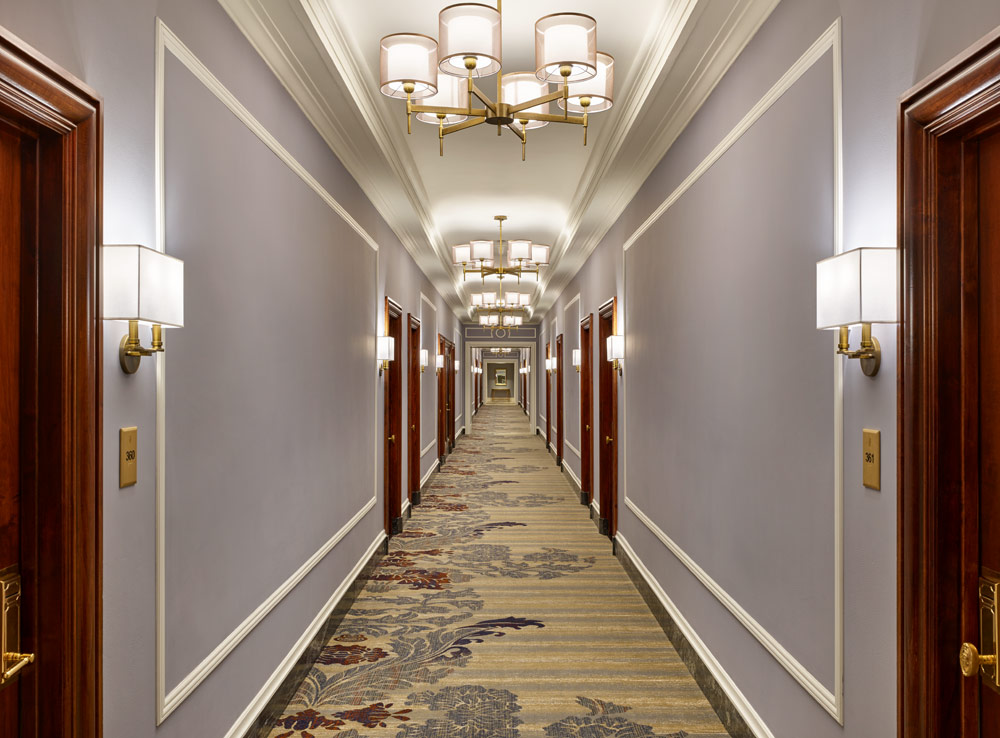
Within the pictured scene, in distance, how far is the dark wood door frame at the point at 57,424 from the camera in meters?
1.45

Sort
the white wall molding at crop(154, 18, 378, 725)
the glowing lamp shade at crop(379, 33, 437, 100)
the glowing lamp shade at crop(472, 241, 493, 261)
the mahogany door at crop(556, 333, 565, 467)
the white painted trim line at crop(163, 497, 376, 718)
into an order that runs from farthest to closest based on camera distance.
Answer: the mahogany door at crop(556, 333, 565, 467) → the glowing lamp shade at crop(472, 241, 493, 261) → the glowing lamp shade at crop(379, 33, 437, 100) → the white painted trim line at crop(163, 497, 376, 718) → the white wall molding at crop(154, 18, 378, 725)

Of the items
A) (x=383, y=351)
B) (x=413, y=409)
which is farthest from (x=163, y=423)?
(x=413, y=409)

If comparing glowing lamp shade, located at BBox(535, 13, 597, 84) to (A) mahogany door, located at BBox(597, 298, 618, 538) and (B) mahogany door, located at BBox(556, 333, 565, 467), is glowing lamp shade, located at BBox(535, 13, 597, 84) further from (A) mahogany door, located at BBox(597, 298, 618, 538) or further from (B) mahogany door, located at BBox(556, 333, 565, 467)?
(B) mahogany door, located at BBox(556, 333, 565, 467)

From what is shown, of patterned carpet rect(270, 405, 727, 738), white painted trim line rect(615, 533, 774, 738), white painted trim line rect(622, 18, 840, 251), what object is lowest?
patterned carpet rect(270, 405, 727, 738)

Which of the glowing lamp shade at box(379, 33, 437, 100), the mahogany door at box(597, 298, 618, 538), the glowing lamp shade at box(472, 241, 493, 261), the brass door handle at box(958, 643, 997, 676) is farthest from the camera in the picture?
the glowing lamp shade at box(472, 241, 493, 261)

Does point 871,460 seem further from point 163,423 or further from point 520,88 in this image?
point 520,88

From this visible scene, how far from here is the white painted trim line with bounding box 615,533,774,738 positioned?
2463 mm

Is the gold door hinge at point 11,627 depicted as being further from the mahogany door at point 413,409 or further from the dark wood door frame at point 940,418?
the mahogany door at point 413,409

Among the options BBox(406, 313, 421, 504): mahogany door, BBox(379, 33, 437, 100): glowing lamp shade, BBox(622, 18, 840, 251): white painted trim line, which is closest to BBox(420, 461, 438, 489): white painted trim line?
BBox(406, 313, 421, 504): mahogany door

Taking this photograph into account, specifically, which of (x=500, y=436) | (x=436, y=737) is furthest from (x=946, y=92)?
(x=500, y=436)

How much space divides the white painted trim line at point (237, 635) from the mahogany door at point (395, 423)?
2.20 metres

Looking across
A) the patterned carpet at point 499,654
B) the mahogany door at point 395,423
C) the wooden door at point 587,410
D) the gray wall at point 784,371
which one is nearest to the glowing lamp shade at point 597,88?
the gray wall at point 784,371

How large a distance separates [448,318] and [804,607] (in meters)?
11.0

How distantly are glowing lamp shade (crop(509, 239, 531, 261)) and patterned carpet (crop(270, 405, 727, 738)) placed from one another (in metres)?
2.81
